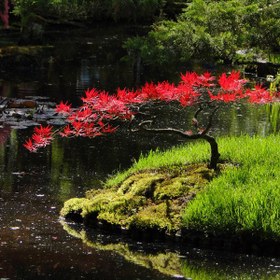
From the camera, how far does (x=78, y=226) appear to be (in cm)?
895

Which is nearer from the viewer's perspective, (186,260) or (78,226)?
(186,260)

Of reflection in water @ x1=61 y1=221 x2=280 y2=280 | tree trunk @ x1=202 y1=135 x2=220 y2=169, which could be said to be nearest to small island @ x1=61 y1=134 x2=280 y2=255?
tree trunk @ x1=202 y1=135 x2=220 y2=169

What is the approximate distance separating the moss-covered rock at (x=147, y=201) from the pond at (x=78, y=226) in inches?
9.7

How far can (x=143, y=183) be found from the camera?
9391mm

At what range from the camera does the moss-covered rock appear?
8484mm

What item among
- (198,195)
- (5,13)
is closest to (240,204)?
(198,195)

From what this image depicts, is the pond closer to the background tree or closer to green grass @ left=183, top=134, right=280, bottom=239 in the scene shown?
green grass @ left=183, top=134, right=280, bottom=239

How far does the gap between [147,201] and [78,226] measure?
1.02m

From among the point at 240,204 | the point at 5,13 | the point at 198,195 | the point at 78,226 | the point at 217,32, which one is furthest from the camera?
the point at 5,13

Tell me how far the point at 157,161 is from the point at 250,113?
10.4 m

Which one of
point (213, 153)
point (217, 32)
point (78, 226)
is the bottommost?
point (78, 226)

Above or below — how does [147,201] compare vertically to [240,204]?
below

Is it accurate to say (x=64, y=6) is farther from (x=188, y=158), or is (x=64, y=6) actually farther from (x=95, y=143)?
(x=188, y=158)

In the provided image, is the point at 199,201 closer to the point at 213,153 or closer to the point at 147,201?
the point at 147,201
